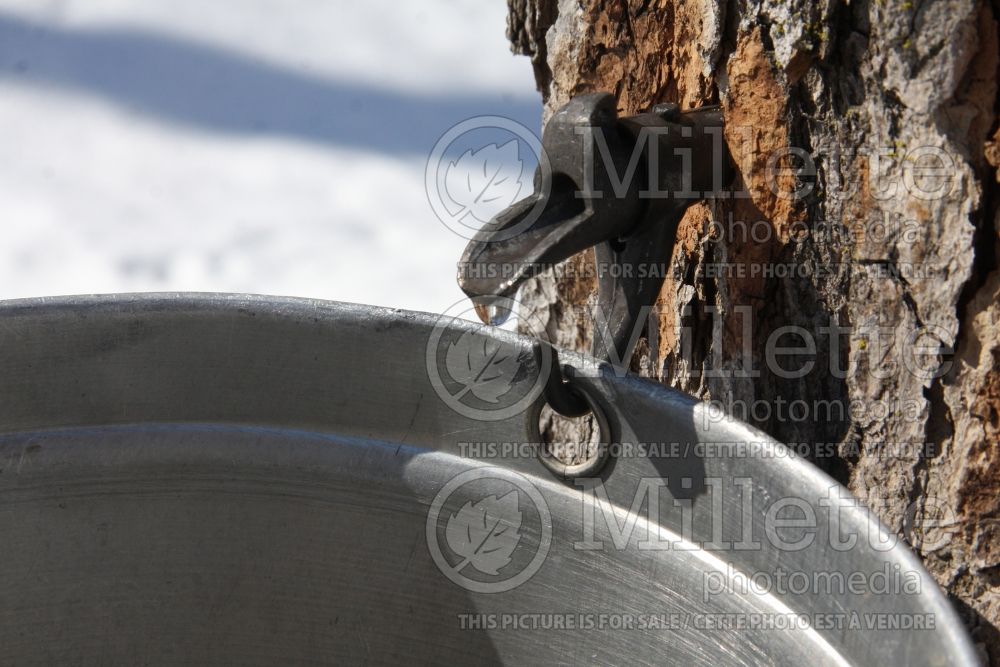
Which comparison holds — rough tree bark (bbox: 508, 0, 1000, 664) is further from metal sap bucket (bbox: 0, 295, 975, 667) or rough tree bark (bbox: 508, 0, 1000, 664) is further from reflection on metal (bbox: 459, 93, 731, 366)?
metal sap bucket (bbox: 0, 295, 975, 667)

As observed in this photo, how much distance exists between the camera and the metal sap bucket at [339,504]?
27.6 inches

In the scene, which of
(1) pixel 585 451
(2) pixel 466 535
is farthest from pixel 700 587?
(1) pixel 585 451

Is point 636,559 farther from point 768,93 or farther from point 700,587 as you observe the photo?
point 768,93

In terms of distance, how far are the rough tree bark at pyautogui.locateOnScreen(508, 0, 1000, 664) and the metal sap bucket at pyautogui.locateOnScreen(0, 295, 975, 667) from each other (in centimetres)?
23

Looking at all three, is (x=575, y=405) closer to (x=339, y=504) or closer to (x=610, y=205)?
(x=610, y=205)

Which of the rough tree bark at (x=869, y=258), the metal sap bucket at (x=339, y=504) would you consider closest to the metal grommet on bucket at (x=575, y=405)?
the metal sap bucket at (x=339, y=504)

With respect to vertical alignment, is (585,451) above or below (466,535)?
above

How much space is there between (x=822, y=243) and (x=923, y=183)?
0.35ft

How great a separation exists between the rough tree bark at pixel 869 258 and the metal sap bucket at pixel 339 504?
227 millimetres

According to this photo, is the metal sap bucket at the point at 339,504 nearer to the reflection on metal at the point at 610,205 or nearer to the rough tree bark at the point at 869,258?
the reflection on metal at the point at 610,205

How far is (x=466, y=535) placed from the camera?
84cm

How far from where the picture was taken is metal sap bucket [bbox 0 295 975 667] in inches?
27.6

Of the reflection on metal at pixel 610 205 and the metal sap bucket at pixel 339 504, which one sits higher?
the reflection on metal at pixel 610 205

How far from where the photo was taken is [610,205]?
30.4 inches
